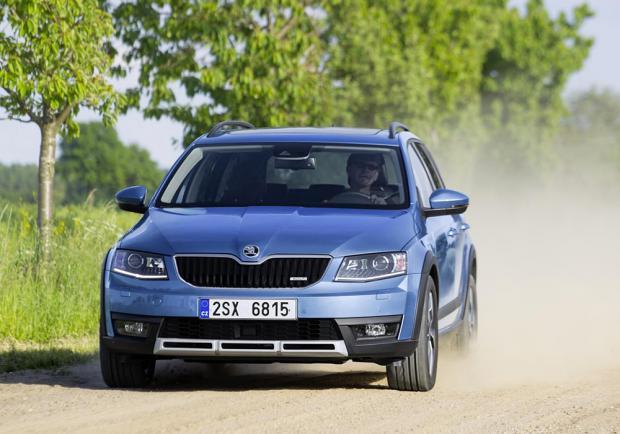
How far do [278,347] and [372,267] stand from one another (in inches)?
28.0

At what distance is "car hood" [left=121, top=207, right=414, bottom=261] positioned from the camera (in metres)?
8.70

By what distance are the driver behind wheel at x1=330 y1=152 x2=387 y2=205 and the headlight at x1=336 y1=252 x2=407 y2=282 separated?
3.27 ft

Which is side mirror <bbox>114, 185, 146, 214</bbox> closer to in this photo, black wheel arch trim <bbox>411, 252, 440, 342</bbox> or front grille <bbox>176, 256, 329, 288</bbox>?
front grille <bbox>176, 256, 329, 288</bbox>

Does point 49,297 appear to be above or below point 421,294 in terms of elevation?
below

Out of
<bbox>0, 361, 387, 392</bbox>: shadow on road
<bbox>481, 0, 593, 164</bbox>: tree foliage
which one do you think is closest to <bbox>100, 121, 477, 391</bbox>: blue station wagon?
<bbox>0, 361, 387, 392</bbox>: shadow on road

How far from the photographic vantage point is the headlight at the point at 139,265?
28.8ft

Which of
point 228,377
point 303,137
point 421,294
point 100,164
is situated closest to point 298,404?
point 421,294

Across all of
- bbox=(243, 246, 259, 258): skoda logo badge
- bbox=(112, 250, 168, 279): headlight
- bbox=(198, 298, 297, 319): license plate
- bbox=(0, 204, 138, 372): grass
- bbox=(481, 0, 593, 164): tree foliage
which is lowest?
bbox=(481, 0, 593, 164): tree foliage

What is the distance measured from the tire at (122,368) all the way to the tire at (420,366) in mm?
1466

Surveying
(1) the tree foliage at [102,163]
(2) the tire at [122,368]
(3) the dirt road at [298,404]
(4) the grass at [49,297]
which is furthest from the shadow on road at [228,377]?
(1) the tree foliage at [102,163]

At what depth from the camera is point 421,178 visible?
10578 millimetres

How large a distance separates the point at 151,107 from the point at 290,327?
15.9 meters

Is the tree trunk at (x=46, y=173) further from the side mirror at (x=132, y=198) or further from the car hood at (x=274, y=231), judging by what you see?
the car hood at (x=274, y=231)

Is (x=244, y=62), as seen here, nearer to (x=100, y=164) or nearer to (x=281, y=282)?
(x=281, y=282)
